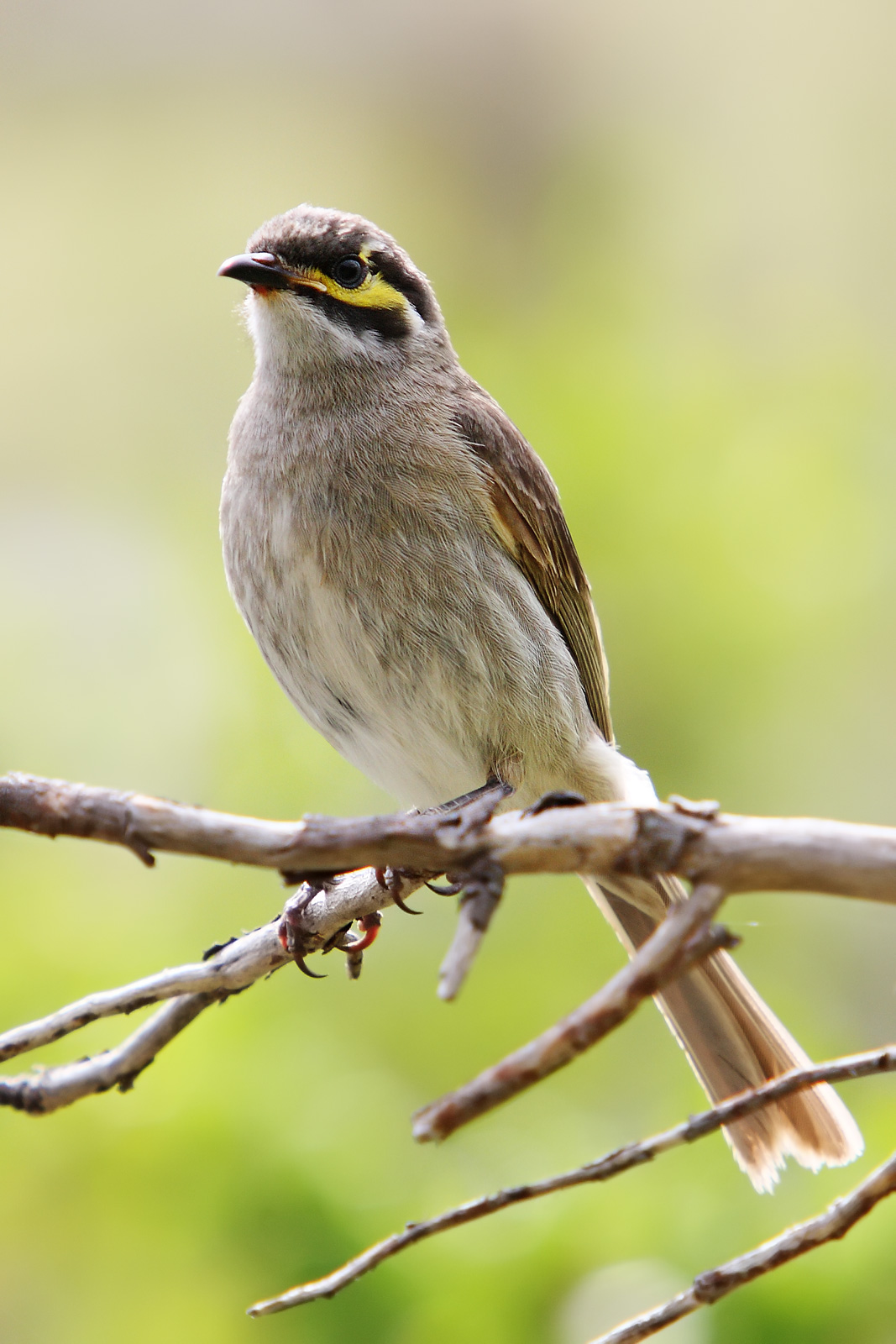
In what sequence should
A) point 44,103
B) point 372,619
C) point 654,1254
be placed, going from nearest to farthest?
1. point 372,619
2. point 654,1254
3. point 44,103

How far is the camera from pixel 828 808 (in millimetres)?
5473

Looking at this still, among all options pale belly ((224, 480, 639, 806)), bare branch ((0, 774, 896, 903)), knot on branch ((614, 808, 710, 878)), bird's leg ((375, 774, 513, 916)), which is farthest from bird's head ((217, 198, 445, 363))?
knot on branch ((614, 808, 710, 878))

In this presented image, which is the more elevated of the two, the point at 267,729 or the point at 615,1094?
the point at 267,729

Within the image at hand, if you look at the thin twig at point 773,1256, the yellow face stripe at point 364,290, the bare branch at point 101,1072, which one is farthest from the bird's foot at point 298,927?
the yellow face stripe at point 364,290

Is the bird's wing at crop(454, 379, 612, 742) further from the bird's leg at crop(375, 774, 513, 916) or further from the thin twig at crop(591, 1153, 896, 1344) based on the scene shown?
the thin twig at crop(591, 1153, 896, 1344)

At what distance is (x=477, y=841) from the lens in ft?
4.32

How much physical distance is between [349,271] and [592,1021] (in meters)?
2.33

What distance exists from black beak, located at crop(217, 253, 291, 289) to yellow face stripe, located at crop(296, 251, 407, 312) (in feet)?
0.17

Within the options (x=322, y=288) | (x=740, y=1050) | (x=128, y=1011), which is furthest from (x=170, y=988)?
(x=322, y=288)

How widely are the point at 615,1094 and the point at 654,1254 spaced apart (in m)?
1.26

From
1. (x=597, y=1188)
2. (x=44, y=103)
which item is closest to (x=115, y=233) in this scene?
(x=44, y=103)

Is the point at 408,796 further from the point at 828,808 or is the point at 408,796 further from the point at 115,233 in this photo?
the point at 115,233

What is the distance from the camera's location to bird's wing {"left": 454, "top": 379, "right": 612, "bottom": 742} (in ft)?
9.95

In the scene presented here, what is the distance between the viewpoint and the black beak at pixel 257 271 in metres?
2.82
